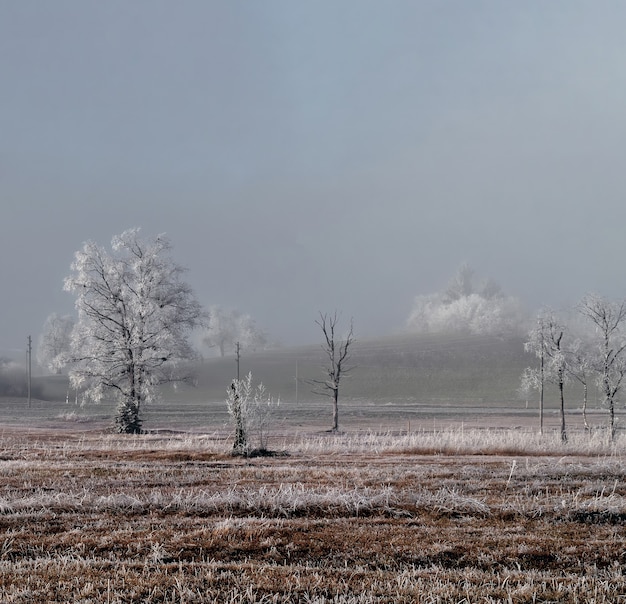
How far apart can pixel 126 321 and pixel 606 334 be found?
95.5 feet

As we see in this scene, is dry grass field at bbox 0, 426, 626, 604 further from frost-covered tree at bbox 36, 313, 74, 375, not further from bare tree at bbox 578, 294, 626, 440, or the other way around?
frost-covered tree at bbox 36, 313, 74, 375

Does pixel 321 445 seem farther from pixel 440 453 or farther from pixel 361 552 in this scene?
pixel 361 552

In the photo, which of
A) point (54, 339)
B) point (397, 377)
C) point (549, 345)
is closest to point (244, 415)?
point (549, 345)

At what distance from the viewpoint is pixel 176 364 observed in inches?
1874

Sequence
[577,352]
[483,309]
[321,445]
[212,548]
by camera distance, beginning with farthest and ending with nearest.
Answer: [483,309], [577,352], [321,445], [212,548]

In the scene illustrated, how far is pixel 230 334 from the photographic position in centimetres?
19012

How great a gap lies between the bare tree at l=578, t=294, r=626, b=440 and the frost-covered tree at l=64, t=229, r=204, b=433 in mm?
25414

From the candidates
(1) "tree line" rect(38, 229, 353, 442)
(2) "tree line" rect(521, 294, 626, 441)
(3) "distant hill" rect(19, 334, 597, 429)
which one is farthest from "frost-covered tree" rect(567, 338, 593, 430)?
(3) "distant hill" rect(19, 334, 597, 429)

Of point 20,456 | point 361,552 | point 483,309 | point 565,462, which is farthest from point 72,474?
point 483,309

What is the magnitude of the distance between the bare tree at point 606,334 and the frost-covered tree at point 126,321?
1001 inches

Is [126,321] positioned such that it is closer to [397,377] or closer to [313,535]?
[313,535]

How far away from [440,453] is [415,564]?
728 inches

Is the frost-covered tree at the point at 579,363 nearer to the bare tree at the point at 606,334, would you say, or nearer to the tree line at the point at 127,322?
the bare tree at the point at 606,334

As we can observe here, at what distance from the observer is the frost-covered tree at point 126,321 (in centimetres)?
4581
